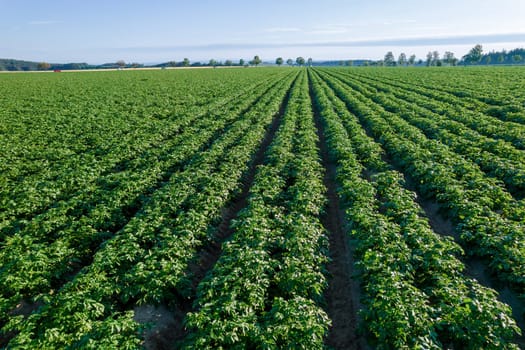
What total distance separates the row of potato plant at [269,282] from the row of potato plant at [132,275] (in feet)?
4.26

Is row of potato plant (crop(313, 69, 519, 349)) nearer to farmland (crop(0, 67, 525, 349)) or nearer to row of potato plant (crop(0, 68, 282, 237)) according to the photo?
farmland (crop(0, 67, 525, 349))

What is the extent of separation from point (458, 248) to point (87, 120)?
32479 mm

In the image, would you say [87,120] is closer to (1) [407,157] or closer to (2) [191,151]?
(2) [191,151]

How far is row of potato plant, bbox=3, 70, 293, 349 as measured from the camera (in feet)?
21.3

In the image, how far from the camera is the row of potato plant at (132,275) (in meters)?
6.50

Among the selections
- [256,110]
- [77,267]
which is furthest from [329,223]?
[256,110]

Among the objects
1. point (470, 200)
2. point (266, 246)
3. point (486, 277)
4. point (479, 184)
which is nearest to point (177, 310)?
point (266, 246)

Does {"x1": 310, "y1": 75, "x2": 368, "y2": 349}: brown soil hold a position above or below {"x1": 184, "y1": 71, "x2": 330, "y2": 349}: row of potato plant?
below

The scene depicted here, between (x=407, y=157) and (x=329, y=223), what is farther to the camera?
(x=407, y=157)

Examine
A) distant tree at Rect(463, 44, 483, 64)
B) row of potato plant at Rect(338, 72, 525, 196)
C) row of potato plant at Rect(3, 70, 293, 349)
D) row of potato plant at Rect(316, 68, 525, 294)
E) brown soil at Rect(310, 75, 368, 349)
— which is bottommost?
brown soil at Rect(310, 75, 368, 349)

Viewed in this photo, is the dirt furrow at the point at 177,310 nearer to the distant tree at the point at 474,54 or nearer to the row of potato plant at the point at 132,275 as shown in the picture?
the row of potato plant at the point at 132,275

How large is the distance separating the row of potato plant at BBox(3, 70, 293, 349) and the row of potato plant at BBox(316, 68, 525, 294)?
29.2 feet

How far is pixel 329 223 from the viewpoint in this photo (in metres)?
12.7

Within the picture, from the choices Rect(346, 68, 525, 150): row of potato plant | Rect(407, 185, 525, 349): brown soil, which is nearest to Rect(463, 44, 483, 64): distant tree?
Rect(346, 68, 525, 150): row of potato plant
